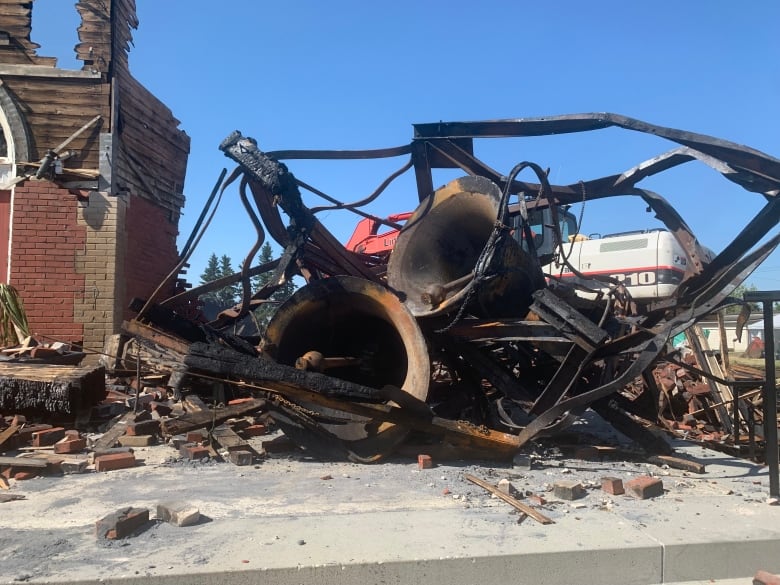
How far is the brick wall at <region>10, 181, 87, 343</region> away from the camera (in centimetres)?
880

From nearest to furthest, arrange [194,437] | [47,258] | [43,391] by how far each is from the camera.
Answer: [194,437] → [43,391] → [47,258]

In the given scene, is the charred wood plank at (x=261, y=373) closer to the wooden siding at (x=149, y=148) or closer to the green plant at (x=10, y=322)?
the green plant at (x=10, y=322)

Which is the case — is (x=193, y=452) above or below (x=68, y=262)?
below

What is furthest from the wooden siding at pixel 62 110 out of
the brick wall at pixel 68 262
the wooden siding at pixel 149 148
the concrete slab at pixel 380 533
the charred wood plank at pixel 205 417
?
the concrete slab at pixel 380 533

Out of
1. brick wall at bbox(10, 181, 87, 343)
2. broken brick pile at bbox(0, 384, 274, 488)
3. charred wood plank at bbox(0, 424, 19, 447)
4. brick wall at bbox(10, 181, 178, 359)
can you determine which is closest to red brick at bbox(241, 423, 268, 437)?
broken brick pile at bbox(0, 384, 274, 488)

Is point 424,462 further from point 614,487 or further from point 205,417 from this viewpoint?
point 205,417

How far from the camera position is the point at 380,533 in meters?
3.18

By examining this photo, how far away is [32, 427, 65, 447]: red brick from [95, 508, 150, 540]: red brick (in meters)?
2.36

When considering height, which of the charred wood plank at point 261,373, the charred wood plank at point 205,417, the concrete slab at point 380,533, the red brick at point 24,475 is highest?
the charred wood plank at point 261,373

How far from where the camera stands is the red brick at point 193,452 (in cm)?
481

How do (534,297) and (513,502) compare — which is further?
(534,297)

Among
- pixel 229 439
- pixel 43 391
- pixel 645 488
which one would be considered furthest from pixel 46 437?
pixel 645 488

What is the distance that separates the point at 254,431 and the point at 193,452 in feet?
3.28

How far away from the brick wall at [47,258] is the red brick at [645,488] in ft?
25.9
